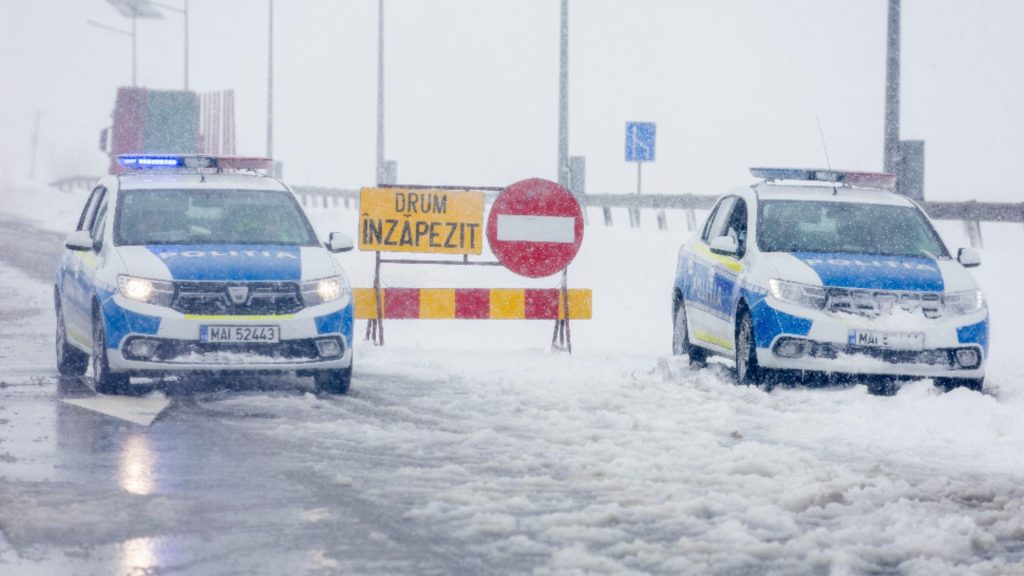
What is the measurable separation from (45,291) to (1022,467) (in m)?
17.9

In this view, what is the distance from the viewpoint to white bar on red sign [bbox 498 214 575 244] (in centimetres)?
1753

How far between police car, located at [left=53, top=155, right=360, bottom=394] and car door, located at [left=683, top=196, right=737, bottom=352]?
123 inches

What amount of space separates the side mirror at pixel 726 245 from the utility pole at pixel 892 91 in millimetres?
6484

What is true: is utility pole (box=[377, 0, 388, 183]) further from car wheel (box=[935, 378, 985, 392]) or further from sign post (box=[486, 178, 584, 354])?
car wheel (box=[935, 378, 985, 392])

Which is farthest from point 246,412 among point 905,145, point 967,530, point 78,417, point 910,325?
point 905,145

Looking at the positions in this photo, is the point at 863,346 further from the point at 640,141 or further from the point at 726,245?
the point at 640,141

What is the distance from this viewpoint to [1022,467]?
10352 millimetres

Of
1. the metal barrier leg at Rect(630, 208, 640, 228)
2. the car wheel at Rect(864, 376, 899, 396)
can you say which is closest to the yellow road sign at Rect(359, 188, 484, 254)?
the car wheel at Rect(864, 376, 899, 396)

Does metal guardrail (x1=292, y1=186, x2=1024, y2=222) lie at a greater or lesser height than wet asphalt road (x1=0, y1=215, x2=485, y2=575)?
greater

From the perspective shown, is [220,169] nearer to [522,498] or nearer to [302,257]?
[302,257]

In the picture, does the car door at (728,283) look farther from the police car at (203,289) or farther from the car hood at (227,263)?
the car hood at (227,263)

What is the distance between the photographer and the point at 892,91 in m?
21.0

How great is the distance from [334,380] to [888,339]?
13.4ft

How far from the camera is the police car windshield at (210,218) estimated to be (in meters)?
14.4
